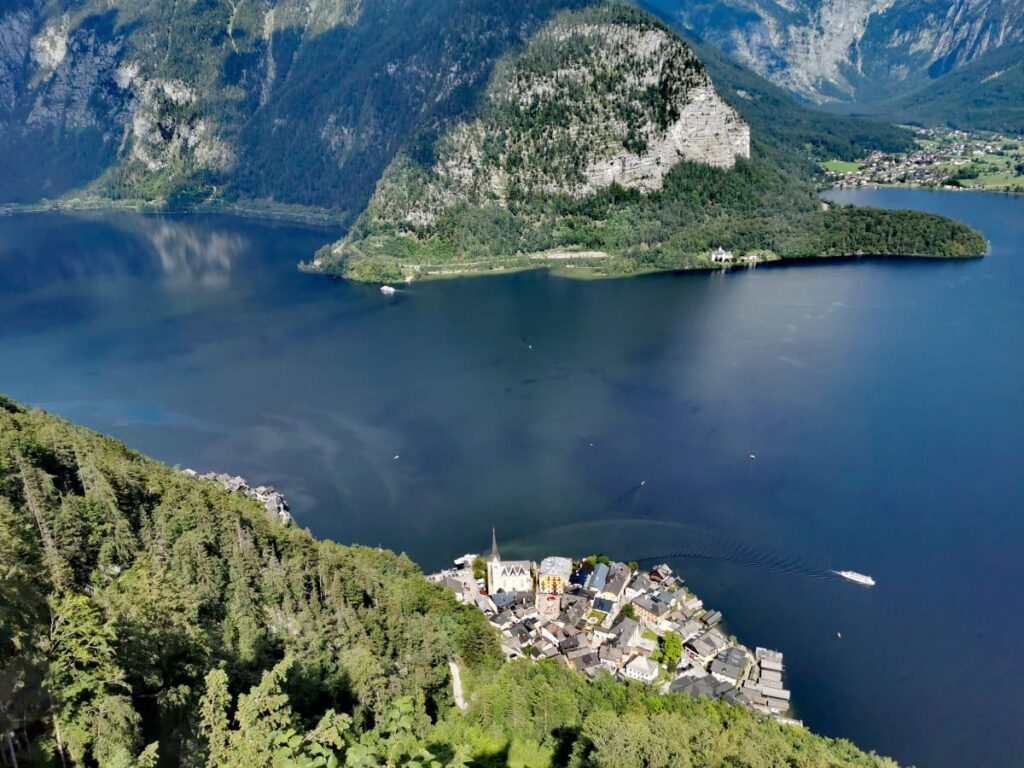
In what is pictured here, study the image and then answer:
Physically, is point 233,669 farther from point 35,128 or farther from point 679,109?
point 35,128

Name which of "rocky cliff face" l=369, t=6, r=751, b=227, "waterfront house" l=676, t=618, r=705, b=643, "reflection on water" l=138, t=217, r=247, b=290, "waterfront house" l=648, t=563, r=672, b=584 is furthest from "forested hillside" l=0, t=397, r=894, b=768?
"rocky cliff face" l=369, t=6, r=751, b=227

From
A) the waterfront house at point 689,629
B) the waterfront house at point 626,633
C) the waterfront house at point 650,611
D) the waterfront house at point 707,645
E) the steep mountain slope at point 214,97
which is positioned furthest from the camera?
the steep mountain slope at point 214,97

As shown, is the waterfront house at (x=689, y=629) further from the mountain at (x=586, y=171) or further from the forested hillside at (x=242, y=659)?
the mountain at (x=586, y=171)

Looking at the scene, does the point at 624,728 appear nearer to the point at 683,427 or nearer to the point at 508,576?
the point at 508,576

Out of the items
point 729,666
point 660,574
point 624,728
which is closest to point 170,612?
point 624,728

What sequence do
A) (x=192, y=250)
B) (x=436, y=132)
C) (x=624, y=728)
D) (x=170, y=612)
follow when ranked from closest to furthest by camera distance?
(x=170, y=612)
(x=624, y=728)
(x=192, y=250)
(x=436, y=132)

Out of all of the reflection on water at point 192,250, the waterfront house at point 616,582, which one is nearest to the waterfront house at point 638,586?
the waterfront house at point 616,582
